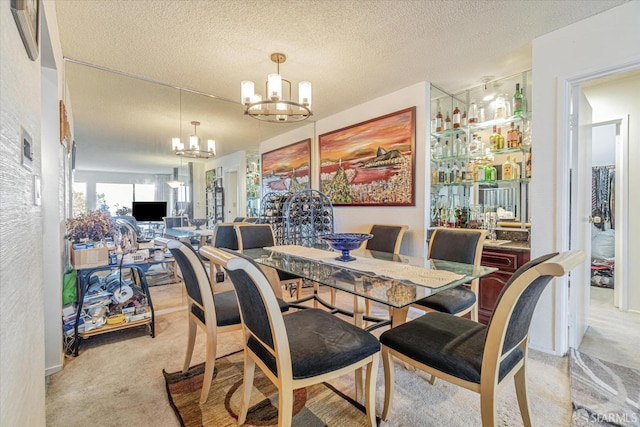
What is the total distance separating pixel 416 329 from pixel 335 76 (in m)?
2.49

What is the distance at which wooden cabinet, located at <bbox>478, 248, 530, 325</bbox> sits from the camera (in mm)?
2416

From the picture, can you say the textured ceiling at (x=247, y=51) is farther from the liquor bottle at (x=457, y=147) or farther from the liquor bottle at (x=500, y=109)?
the liquor bottle at (x=457, y=147)

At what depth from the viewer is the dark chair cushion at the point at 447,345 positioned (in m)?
1.19

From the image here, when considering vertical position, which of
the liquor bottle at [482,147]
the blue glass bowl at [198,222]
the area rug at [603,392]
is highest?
the liquor bottle at [482,147]

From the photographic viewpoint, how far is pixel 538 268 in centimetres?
99

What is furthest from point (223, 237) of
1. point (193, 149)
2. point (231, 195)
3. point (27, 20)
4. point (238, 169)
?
Result: point (27, 20)

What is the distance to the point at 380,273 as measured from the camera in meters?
1.69

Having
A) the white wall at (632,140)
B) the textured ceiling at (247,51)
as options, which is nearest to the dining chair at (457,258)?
the textured ceiling at (247,51)

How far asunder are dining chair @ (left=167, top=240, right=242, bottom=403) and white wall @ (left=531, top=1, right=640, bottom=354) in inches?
92.7

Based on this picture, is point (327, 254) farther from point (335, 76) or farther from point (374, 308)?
point (335, 76)

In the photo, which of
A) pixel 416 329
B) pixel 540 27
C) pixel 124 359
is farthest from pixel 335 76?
pixel 124 359

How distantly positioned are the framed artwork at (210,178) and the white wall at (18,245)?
2.62 m

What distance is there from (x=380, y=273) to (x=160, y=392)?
152 centimetres

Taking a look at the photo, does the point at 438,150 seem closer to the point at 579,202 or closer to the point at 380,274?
the point at 579,202
